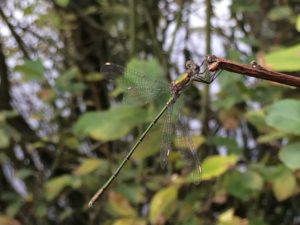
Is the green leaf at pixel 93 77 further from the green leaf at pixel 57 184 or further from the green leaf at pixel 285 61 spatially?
the green leaf at pixel 285 61

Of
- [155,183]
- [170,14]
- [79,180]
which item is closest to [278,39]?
[170,14]

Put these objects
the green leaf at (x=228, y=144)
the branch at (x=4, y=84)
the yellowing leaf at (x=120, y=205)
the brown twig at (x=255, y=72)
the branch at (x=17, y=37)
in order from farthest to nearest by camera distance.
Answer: the branch at (x=4, y=84), the branch at (x=17, y=37), the green leaf at (x=228, y=144), the yellowing leaf at (x=120, y=205), the brown twig at (x=255, y=72)

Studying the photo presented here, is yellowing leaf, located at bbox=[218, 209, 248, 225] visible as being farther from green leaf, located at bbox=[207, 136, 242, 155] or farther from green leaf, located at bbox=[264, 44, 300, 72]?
green leaf, located at bbox=[264, 44, 300, 72]

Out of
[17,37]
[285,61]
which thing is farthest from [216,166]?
[17,37]

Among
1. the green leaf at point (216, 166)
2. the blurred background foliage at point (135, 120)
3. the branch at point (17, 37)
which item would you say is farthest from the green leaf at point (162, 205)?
the branch at point (17, 37)

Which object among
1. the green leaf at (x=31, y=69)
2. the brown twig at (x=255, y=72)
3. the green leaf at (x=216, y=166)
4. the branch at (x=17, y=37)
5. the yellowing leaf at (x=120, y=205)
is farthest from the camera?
the branch at (x=17, y=37)

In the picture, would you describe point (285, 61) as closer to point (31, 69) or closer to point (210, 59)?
point (210, 59)

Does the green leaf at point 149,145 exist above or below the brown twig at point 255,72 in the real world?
below

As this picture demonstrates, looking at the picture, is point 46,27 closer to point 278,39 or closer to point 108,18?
point 108,18
